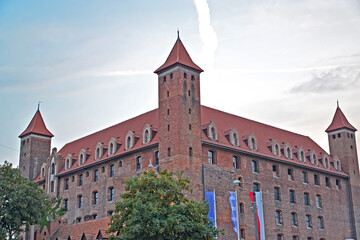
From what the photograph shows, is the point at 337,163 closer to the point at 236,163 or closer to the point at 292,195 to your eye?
the point at 292,195

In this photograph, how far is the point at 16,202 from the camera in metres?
49.9

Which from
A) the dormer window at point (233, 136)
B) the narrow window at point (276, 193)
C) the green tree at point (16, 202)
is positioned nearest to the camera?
the green tree at point (16, 202)

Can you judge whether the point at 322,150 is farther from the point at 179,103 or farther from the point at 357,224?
the point at 179,103

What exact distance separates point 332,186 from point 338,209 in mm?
2955

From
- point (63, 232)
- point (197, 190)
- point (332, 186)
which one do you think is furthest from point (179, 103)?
point (332, 186)

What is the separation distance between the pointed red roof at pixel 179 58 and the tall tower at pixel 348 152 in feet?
91.8

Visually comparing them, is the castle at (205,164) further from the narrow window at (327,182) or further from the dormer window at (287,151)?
the narrow window at (327,182)

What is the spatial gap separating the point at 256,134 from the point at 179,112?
16430 mm

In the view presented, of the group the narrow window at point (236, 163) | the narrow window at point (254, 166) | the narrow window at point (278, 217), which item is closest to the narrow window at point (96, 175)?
the narrow window at point (236, 163)

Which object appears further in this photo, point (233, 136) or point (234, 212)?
point (233, 136)

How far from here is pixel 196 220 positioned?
4038cm

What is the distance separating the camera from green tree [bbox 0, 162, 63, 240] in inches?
1945

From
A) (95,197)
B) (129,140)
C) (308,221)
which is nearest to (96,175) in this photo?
(95,197)

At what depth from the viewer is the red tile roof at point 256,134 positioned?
60319 millimetres
